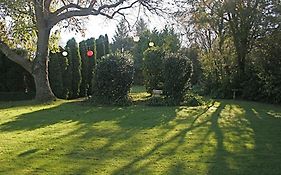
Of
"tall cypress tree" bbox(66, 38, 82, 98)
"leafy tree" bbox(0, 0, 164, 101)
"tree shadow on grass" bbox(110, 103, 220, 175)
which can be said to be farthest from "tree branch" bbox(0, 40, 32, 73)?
"tree shadow on grass" bbox(110, 103, 220, 175)

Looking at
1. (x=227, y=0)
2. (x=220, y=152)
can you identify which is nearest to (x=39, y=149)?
(x=220, y=152)

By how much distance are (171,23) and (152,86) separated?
394 centimetres

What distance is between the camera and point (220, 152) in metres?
6.14

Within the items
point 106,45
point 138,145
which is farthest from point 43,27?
point 138,145

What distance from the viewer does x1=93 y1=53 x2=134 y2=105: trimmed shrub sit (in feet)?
47.2

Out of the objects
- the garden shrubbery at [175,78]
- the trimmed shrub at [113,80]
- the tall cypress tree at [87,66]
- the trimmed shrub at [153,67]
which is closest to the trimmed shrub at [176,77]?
the garden shrubbery at [175,78]

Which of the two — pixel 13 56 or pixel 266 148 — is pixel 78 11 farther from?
pixel 266 148

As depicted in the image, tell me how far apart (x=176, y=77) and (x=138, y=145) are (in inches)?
341

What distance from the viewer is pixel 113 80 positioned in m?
14.3

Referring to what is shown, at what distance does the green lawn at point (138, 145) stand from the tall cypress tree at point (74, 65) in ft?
32.8

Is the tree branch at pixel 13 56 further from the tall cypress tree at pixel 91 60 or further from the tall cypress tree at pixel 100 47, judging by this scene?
the tall cypress tree at pixel 100 47

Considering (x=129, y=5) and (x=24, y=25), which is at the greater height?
(x=129, y=5)

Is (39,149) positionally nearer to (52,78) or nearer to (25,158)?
(25,158)

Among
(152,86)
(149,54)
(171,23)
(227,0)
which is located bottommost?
(152,86)
